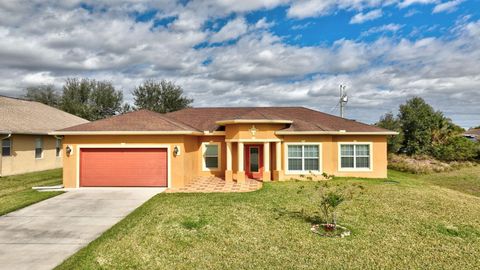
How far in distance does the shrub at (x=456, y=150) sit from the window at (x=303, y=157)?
19166mm

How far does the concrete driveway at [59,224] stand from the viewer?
22.0 ft

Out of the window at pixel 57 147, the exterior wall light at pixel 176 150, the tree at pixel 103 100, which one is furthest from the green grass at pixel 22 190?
the tree at pixel 103 100

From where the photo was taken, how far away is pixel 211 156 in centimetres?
1856

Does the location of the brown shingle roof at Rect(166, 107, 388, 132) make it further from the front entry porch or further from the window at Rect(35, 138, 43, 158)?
the window at Rect(35, 138, 43, 158)

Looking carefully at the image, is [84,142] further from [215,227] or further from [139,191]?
[215,227]

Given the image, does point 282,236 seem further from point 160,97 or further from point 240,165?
point 160,97

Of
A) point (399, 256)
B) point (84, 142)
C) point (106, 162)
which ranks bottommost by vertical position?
point (399, 256)

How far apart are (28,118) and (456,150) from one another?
39569 millimetres

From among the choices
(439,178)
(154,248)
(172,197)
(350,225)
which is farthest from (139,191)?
(439,178)

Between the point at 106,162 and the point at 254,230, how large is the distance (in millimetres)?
10118

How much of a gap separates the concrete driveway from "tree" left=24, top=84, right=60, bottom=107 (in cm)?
4456

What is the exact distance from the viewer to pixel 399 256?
6641mm

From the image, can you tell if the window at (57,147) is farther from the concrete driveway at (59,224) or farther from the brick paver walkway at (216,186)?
the brick paver walkway at (216,186)

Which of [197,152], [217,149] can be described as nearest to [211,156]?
[217,149]
